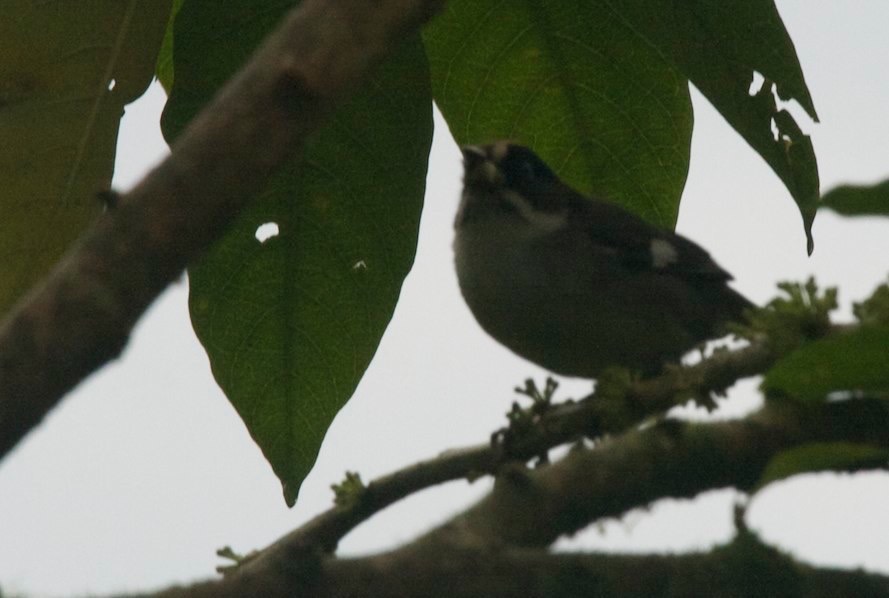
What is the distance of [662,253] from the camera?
15.9ft

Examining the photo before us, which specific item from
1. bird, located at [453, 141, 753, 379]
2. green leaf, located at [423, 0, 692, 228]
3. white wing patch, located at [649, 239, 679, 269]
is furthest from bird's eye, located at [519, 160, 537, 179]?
green leaf, located at [423, 0, 692, 228]

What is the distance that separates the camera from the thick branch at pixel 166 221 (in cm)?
133

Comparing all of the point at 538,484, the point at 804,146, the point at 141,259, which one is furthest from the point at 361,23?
the point at 804,146

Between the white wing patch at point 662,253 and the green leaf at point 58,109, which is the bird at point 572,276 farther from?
the green leaf at point 58,109

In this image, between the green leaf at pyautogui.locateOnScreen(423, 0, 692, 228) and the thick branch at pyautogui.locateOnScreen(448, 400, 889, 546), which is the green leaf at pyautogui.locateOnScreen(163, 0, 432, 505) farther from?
the thick branch at pyautogui.locateOnScreen(448, 400, 889, 546)

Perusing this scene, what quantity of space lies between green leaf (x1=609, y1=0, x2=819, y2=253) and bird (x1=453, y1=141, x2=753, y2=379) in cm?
79

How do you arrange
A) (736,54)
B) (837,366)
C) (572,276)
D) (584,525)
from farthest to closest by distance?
1. (572,276)
2. (736,54)
3. (584,525)
4. (837,366)

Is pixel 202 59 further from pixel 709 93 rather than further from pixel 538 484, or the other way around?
pixel 538 484

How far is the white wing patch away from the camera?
15.7 feet

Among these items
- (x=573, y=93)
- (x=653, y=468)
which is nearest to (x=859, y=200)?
(x=653, y=468)

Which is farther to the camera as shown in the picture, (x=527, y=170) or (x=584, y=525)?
(x=527, y=170)

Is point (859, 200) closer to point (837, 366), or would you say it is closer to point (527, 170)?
point (837, 366)

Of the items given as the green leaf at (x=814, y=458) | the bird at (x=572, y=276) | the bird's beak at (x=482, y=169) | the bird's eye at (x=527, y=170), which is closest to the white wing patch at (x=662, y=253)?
the bird at (x=572, y=276)

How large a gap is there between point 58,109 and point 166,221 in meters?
1.87
